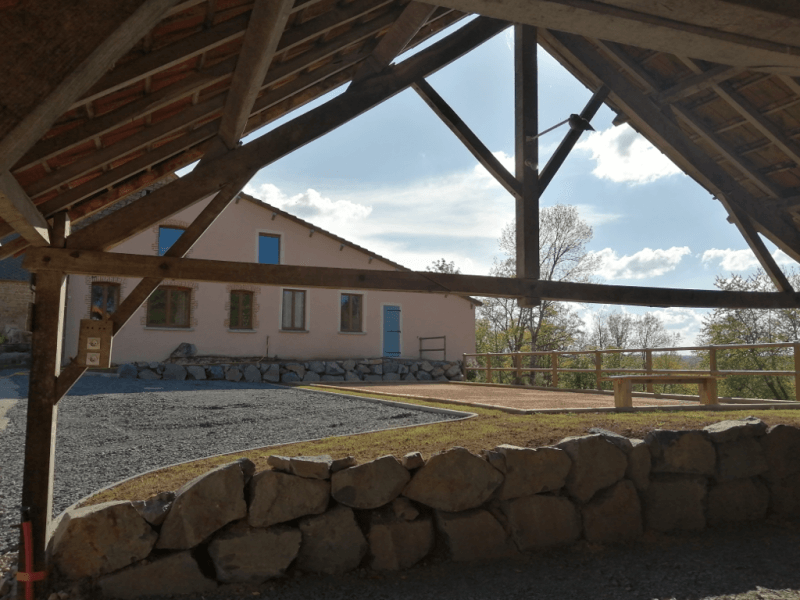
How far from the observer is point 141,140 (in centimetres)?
391

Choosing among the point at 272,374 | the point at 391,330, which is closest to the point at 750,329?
the point at 391,330

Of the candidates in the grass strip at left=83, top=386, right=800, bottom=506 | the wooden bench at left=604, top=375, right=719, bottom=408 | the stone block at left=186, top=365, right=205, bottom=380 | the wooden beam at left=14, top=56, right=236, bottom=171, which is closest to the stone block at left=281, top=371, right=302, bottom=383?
the stone block at left=186, top=365, right=205, bottom=380

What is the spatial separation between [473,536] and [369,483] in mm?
864

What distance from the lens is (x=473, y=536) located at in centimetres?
418

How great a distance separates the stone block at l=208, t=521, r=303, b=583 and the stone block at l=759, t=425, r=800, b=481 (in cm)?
412

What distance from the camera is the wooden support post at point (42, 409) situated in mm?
3561

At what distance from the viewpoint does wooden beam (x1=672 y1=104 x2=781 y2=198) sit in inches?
238

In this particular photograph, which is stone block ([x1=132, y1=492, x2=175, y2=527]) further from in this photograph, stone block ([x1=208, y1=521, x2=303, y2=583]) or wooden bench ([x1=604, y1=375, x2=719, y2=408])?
wooden bench ([x1=604, y1=375, x2=719, y2=408])

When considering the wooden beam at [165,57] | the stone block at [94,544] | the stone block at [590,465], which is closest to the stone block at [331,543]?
the stone block at [94,544]

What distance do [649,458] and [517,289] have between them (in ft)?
5.74

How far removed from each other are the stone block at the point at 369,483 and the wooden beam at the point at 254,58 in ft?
8.05

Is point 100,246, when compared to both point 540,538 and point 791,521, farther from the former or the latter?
point 791,521

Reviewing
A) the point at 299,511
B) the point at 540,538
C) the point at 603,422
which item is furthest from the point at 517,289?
the point at 299,511

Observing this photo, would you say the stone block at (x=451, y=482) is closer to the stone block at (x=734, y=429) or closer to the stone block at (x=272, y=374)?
the stone block at (x=734, y=429)
